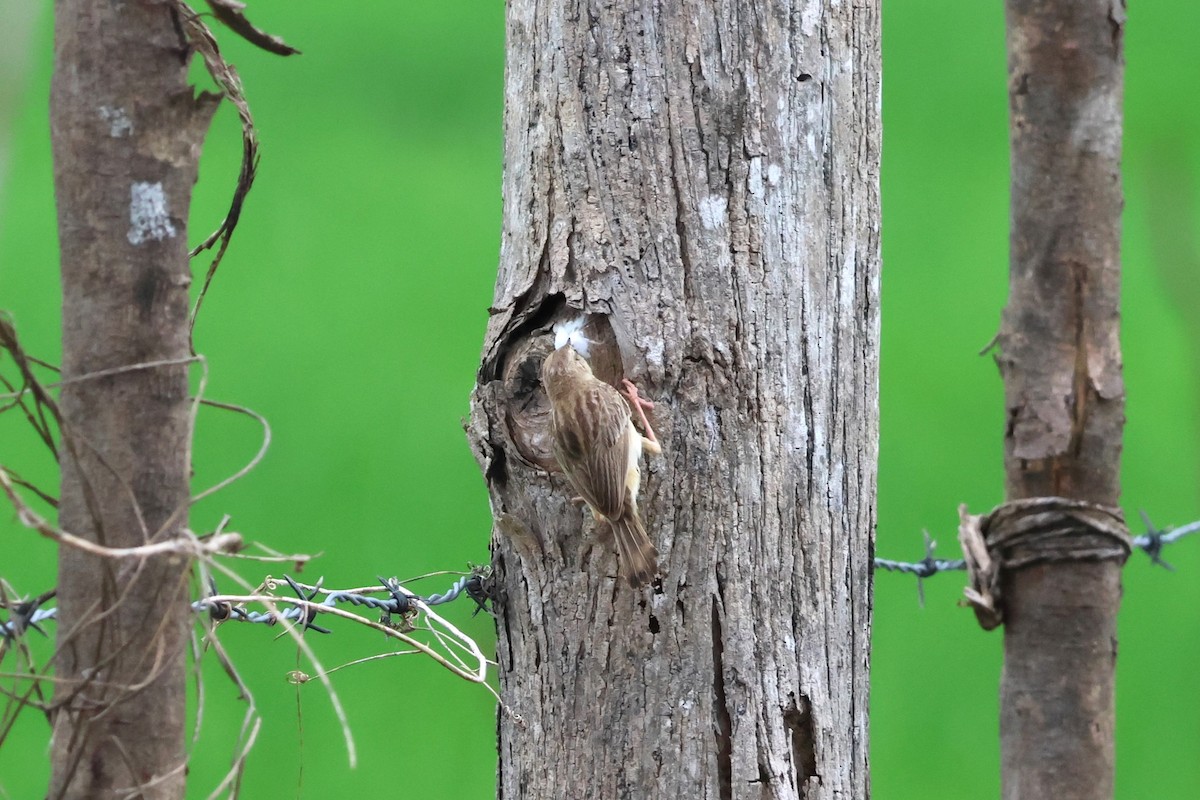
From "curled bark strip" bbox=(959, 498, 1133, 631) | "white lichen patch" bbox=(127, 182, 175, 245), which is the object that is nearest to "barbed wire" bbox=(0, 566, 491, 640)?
"white lichen patch" bbox=(127, 182, 175, 245)

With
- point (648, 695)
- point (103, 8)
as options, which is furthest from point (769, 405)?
point (103, 8)

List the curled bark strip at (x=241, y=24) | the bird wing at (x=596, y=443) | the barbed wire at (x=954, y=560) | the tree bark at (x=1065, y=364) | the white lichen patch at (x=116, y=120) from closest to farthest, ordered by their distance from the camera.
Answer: the white lichen patch at (x=116, y=120) < the curled bark strip at (x=241, y=24) < the bird wing at (x=596, y=443) < the tree bark at (x=1065, y=364) < the barbed wire at (x=954, y=560)

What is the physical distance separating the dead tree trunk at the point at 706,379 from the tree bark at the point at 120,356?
0.72m

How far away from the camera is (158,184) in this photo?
1294mm

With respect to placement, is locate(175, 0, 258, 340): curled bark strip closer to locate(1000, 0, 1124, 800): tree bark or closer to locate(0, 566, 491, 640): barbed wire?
locate(0, 566, 491, 640): barbed wire

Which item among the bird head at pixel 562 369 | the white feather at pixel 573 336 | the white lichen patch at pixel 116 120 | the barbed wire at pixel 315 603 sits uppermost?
the white feather at pixel 573 336

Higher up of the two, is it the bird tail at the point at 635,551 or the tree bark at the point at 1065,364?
the tree bark at the point at 1065,364

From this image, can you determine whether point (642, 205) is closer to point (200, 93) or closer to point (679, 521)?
point (679, 521)

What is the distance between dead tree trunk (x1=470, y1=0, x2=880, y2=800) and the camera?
1.83m

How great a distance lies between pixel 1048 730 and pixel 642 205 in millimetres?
1780

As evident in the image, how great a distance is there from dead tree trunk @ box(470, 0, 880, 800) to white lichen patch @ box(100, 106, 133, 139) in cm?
79

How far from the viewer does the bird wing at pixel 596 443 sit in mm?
1901

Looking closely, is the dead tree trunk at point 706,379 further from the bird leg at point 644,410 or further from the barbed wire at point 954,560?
the barbed wire at point 954,560

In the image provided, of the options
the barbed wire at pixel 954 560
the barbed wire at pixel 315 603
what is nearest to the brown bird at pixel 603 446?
the barbed wire at pixel 315 603
